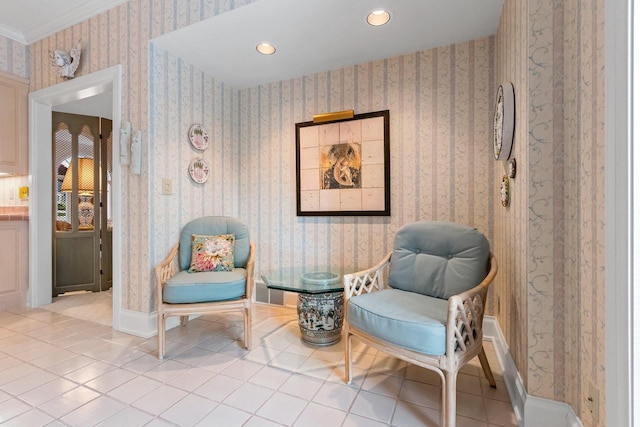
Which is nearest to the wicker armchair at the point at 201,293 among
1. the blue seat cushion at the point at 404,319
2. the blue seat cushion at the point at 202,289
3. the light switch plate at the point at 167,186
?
the blue seat cushion at the point at 202,289

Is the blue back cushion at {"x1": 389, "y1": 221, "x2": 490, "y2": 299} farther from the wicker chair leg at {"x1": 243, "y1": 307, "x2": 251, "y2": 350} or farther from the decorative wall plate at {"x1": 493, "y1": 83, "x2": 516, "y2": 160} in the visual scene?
the wicker chair leg at {"x1": 243, "y1": 307, "x2": 251, "y2": 350}

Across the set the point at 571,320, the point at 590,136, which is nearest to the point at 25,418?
the point at 571,320

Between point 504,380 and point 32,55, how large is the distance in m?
4.97

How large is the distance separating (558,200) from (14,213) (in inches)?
183

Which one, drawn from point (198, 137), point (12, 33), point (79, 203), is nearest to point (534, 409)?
point (198, 137)

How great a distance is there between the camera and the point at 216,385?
1687 millimetres

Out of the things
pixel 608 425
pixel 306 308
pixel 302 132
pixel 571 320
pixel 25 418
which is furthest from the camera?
pixel 302 132

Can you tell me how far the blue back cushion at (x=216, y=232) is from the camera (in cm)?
254

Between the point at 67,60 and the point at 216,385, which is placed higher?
the point at 67,60

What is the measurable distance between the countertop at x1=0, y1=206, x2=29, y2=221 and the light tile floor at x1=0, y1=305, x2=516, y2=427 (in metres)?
1.23

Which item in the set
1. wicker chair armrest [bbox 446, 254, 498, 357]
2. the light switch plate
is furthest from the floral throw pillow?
wicker chair armrest [bbox 446, 254, 498, 357]

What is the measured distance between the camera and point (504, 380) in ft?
5.61

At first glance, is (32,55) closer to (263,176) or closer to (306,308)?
(263,176)

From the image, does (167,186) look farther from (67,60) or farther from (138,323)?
(67,60)
